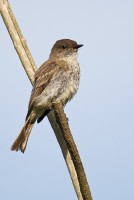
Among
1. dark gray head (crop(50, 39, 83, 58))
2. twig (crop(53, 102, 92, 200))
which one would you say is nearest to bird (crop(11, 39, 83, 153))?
dark gray head (crop(50, 39, 83, 58))

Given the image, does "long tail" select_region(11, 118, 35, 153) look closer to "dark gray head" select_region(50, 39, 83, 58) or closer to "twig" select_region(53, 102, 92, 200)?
"dark gray head" select_region(50, 39, 83, 58)

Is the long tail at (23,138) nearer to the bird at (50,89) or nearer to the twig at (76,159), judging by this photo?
the bird at (50,89)

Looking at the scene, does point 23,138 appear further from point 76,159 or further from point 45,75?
point 76,159

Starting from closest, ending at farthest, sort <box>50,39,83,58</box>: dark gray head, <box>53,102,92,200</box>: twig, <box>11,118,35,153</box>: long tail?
1. <box>53,102,92,200</box>: twig
2. <box>11,118,35,153</box>: long tail
3. <box>50,39,83,58</box>: dark gray head

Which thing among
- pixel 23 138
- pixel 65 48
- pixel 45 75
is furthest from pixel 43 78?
pixel 65 48

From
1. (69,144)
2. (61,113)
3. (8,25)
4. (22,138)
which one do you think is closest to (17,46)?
(8,25)
